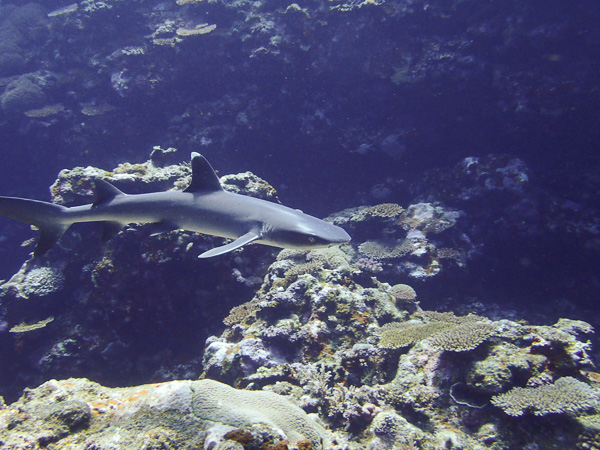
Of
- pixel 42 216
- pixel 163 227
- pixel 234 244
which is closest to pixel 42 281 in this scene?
pixel 42 216

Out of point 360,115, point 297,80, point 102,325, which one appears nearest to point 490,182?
point 360,115

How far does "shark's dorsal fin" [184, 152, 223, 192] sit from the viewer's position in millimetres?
4375

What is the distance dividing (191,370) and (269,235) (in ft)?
12.1

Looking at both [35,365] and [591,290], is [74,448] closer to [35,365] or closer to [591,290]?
[35,365]

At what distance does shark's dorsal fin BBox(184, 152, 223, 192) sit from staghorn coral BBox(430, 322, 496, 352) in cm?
353

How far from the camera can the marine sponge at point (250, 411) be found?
104 inches

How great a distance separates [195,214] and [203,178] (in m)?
0.55

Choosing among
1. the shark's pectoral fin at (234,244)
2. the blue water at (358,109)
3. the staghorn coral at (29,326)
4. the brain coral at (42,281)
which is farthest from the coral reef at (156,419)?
the blue water at (358,109)

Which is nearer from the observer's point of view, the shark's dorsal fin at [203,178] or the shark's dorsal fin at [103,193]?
the shark's dorsal fin at [203,178]

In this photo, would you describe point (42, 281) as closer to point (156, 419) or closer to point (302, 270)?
point (302, 270)

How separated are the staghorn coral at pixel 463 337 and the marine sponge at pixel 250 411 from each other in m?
1.77

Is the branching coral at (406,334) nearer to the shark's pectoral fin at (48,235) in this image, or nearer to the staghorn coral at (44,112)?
the shark's pectoral fin at (48,235)

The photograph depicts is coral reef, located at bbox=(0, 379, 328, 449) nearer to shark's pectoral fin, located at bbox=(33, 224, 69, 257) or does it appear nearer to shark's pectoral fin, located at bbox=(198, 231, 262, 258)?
shark's pectoral fin, located at bbox=(198, 231, 262, 258)

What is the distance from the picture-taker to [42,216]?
4.38 meters
